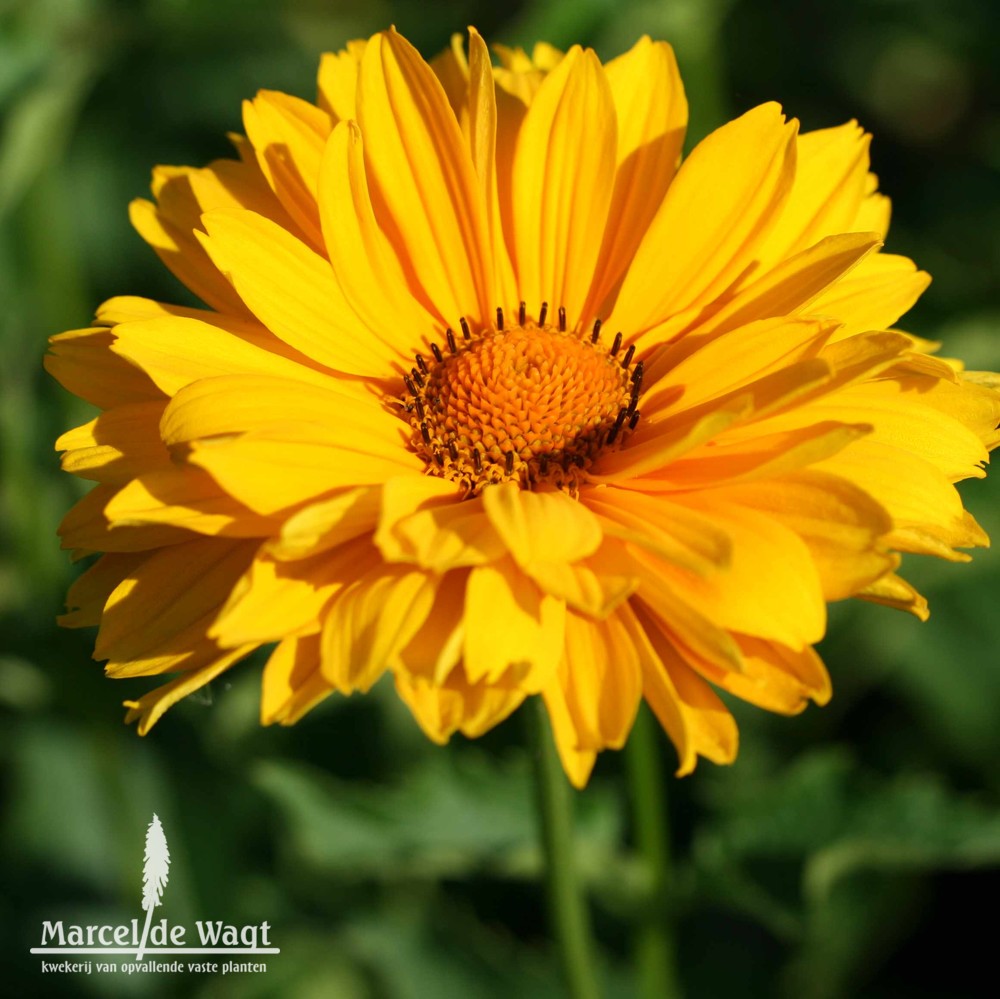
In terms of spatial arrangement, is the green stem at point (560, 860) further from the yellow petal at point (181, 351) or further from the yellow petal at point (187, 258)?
the yellow petal at point (187, 258)

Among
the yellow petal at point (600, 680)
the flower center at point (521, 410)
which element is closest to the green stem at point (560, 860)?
the yellow petal at point (600, 680)

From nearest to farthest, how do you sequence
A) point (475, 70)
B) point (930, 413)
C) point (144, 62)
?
point (930, 413), point (475, 70), point (144, 62)

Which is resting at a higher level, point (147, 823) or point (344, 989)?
point (147, 823)

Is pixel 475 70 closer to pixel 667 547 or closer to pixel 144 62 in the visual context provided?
pixel 667 547

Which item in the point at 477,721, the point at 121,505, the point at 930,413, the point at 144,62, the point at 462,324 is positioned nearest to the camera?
the point at 477,721

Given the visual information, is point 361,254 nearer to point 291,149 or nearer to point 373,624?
point 291,149

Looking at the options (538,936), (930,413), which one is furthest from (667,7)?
(538,936)

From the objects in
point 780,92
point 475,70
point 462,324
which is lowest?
point 462,324

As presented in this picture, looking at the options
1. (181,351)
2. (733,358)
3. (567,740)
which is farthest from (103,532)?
(733,358)
